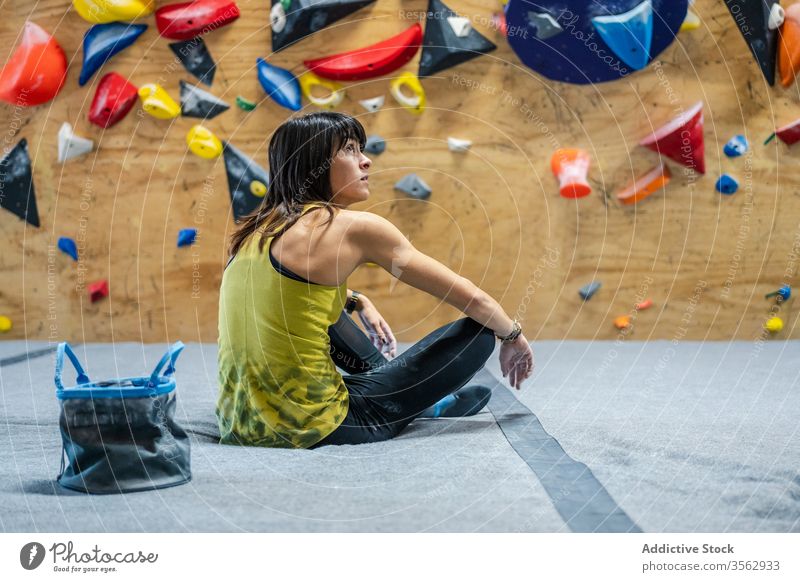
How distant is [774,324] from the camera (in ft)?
9.02

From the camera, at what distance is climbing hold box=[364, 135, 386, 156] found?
2.76 metres

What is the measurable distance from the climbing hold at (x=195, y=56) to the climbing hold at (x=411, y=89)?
1.86ft

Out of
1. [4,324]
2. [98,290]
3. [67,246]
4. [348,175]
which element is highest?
[348,175]

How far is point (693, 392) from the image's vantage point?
199 centimetres

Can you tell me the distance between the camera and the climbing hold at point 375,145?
276cm

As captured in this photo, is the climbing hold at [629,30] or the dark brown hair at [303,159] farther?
the climbing hold at [629,30]

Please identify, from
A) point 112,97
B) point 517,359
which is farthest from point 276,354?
point 112,97

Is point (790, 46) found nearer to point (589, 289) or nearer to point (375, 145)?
point (589, 289)

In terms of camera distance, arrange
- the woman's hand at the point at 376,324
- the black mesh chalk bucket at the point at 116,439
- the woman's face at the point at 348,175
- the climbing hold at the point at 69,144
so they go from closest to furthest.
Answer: the black mesh chalk bucket at the point at 116,439 < the woman's face at the point at 348,175 < the woman's hand at the point at 376,324 < the climbing hold at the point at 69,144

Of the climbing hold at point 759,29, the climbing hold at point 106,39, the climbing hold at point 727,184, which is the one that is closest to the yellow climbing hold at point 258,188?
the climbing hold at point 106,39

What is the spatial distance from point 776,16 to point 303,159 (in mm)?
1775

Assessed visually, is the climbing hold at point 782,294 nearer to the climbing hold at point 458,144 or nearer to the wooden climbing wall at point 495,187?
the wooden climbing wall at point 495,187
